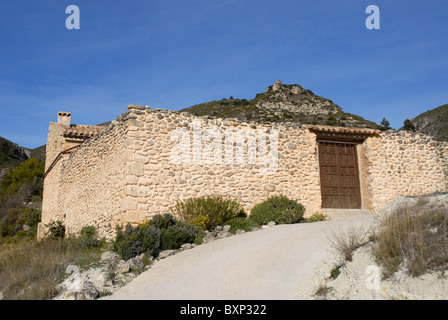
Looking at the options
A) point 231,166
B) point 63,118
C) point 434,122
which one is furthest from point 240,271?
point 434,122

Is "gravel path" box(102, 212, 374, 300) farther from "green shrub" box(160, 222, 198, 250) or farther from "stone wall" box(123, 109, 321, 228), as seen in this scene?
"stone wall" box(123, 109, 321, 228)

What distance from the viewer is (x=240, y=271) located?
6648mm

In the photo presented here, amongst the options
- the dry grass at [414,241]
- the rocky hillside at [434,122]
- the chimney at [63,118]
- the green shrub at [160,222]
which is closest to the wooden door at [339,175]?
the green shrub at [160,222]

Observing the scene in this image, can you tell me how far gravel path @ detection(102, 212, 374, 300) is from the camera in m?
5.75

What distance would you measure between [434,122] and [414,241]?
130 feet

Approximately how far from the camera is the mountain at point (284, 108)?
132 ft

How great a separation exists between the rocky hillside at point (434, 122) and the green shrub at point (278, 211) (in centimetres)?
2789

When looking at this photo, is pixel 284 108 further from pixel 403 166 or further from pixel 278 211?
pixel 278 211

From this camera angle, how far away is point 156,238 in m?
8.66

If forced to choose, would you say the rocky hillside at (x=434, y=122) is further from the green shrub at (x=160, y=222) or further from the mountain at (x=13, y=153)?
the mountain at (x=13, y=153)

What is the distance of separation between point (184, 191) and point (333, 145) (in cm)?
645

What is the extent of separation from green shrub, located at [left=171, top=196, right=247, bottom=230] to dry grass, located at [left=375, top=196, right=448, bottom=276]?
5.77 metres

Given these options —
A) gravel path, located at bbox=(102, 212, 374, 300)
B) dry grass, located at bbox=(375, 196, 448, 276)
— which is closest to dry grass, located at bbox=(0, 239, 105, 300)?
gravel path, located at bbox=(102, 212, 374, 300)
